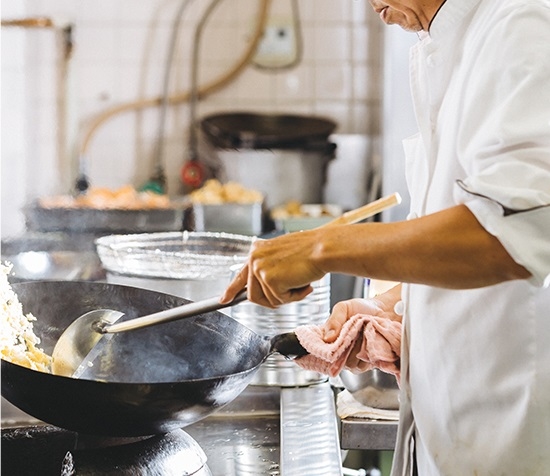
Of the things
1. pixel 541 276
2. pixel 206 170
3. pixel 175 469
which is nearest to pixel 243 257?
pixel 175 469

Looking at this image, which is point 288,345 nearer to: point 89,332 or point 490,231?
point 89,332

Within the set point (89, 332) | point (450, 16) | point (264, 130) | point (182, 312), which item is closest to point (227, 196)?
point (264, 130)

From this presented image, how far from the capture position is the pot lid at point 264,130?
480 cm

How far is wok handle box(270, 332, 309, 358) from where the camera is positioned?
147 cm

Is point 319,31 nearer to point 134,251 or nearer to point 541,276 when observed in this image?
point 134,251

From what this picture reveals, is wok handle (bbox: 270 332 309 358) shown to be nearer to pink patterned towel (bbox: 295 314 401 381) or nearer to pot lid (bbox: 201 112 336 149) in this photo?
pink patterned towel (bbox: 295 314 401 381)

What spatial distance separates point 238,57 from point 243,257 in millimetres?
3411

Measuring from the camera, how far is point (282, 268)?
117cm

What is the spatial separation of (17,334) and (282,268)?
1.75 feet

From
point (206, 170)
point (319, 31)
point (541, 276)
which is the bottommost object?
point (206, 170)

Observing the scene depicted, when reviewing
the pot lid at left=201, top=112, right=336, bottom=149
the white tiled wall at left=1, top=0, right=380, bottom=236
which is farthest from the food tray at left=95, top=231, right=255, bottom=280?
the white tiled wall at left=1, top=0, right=380, bottom=236

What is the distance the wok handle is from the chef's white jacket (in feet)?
0.62

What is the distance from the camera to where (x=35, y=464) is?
1342 mm

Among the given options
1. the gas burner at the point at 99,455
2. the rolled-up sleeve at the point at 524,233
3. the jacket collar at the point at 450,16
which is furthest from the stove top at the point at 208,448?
the jacket collar at the point at 450,16
